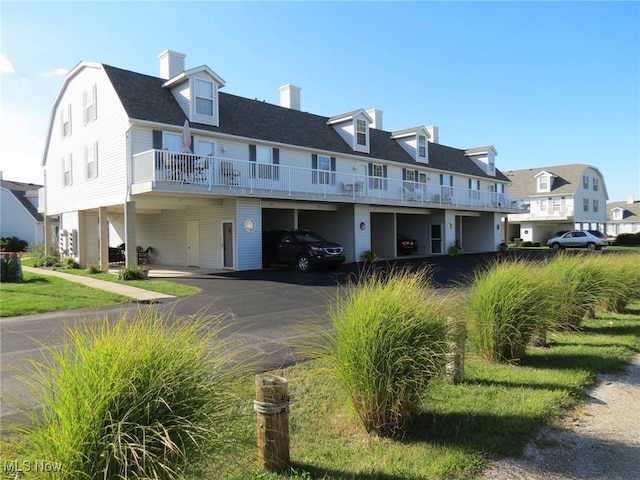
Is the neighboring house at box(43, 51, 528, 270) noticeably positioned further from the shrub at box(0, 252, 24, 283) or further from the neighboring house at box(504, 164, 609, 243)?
the neighboring house at box(504, 164, 609, 243)

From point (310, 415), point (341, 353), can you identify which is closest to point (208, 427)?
point (341, 353)

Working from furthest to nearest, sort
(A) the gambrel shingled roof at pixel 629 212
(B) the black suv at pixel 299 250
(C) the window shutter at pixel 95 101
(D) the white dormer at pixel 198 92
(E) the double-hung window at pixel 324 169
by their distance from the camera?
(A) the gambrel shingled roof at pixel 629 212, (E) the double-hung window at pixel 324 169, (C) the window shutter at pixel 95 101, (D) the white dormer at pixel 198 92, (B) the black suv at pixel 299 250

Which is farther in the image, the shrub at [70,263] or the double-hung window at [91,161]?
the shrub at [70,263]

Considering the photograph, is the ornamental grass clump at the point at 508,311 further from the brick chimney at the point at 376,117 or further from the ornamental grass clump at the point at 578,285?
the brick chimney at the point at 376,117

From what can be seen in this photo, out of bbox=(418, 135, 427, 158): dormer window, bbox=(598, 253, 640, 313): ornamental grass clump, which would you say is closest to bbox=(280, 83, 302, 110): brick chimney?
bbox=(418, 135, 427, 158): dormer window

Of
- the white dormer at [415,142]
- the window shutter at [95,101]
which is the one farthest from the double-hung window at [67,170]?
the white dormer at [415,142]

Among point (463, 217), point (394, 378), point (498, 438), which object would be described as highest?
point (463, 217)

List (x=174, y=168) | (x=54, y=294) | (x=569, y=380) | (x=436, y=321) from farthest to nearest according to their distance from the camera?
(x=174, y=168)
(x=54, y=294)
(x=569, y=380)
(x=436, y=321)

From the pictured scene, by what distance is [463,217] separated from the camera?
35.4 metres

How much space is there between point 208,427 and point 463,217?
3535 cm

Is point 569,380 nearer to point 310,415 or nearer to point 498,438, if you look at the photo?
point 498,438

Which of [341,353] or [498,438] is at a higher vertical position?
[341,353]

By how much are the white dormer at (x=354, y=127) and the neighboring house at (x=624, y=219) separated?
5887cm

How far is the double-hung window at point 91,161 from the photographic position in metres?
19.7
